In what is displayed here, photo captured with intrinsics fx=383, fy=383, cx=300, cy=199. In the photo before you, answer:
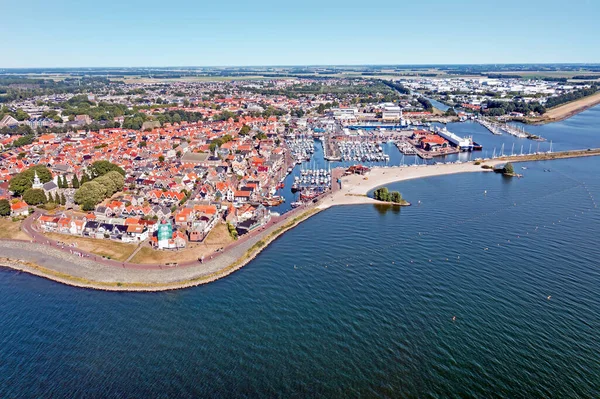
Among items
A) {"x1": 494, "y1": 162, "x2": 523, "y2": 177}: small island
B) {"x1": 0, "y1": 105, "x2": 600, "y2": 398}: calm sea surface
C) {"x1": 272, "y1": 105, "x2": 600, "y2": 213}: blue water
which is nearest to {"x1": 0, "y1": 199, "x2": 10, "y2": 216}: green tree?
{"x1": 0, "y1": 105, "x2": 600, "y2": 398}: calm sea surface

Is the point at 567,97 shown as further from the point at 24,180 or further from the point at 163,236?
the point at 24,180

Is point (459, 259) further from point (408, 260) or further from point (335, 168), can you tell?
point (335, 168)

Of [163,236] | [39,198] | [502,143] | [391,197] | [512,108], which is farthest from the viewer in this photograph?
[512,108]

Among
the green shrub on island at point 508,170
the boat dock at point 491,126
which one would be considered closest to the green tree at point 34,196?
the green shrub on island at point 508,170

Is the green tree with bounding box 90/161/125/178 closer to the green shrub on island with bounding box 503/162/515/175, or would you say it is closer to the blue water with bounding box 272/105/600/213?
the blue water with bounding box 272/105/600/213

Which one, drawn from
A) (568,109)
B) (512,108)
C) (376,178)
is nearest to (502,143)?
(376,178)

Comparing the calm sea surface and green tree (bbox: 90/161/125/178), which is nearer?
the calm sea surface

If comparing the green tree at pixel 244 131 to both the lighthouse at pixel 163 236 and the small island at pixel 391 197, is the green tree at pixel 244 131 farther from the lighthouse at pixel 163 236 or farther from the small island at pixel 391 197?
the lighthouse at pixel 163 236
